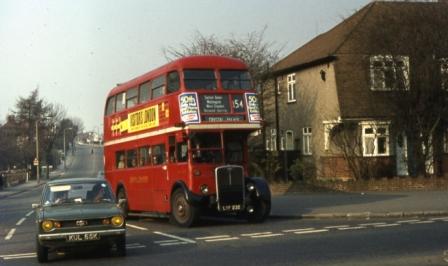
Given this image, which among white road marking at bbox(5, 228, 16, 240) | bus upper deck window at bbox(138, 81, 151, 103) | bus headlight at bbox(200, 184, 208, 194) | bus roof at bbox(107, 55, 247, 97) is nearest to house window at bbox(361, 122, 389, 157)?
bus upper deck window at bbox(138, 81, 151, 103)

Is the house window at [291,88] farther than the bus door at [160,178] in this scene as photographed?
Yes

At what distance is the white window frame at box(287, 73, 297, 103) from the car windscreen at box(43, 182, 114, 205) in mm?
27571

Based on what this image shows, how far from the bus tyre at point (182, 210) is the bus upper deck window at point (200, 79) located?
2.91 meters

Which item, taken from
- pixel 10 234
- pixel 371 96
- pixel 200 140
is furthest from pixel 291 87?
pixel 10 234

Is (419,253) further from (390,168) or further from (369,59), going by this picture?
(390,168)

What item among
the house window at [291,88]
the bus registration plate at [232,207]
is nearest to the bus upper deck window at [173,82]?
the bus registration plate at [232,207]

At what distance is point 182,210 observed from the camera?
18.4m

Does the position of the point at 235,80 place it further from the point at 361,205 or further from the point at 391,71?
the point at 391,71

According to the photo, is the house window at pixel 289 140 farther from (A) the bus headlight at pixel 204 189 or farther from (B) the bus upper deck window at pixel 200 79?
(A) the bus headlight at pixel 204 189

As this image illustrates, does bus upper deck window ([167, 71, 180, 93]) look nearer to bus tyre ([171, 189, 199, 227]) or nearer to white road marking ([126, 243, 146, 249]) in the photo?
bus tyre ([171, 189, 199, 227])

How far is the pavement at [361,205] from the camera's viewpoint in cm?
1964

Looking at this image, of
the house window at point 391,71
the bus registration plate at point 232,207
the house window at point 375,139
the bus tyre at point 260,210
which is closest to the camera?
the bus registration plate at point 232,207

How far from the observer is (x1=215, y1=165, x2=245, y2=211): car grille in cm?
1808

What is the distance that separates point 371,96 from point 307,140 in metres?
6.25
